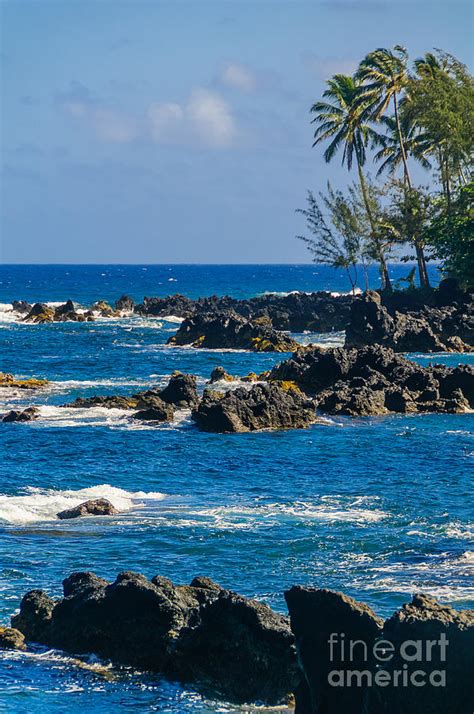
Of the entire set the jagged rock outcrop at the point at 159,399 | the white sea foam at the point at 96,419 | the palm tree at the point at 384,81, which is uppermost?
the palm tree at the point at 384,81

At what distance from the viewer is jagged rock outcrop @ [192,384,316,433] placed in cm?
→ 4075

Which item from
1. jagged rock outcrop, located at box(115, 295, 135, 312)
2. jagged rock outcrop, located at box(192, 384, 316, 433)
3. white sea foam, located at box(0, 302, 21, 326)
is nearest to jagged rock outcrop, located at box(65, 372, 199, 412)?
jagged rock outcrop, located at box(192, 384, 316, 433)

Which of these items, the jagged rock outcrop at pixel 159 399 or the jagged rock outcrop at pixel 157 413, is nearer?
the jagged rock outcrop at pixel 157 413

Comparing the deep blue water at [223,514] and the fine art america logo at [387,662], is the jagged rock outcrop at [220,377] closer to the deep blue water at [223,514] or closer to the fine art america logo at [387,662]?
the deep blue water at [223,514]

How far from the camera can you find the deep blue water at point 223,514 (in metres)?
20.0

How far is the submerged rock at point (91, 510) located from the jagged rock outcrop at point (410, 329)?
37215 millimetres

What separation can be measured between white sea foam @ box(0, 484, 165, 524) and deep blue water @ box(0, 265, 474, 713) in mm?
77

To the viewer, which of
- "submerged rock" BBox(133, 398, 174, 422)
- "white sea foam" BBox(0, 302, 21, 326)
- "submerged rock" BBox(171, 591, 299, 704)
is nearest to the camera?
"submerged rock" BBox(171, 591, 299, 704)

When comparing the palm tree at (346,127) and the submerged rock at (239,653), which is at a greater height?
the palm tree at (346,127)

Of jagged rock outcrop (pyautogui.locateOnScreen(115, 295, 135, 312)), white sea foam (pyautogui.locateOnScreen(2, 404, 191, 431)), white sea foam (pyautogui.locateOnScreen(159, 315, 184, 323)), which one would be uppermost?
jagged rock outcrop (pyautogui.locateOnScreen(115, 295, 135, 312))

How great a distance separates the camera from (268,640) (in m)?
16.3

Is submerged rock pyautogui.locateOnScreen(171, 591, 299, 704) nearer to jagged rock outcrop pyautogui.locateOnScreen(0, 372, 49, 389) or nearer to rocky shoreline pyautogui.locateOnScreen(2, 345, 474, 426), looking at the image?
rocky shoreline pyautogui.locateOnScreen(2, 345, 474, 426)

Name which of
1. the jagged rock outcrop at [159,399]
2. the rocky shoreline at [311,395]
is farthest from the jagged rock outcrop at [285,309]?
the jagged rock outcrop at [159,399]

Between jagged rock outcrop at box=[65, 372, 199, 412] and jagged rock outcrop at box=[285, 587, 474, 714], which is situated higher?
jagged rock outcrop at box=[65, 372, 199, 412]
